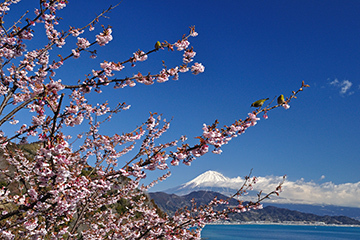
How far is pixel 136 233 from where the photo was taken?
15.6ft

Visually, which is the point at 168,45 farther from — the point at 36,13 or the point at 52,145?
the point at 36,13

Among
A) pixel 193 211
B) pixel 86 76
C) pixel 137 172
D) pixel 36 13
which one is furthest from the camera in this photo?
pixel 193 211

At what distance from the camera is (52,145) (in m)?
2.44

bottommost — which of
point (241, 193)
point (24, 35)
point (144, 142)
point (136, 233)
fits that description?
point (136, 233)

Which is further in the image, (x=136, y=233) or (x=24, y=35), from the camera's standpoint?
(x=136, y=233)

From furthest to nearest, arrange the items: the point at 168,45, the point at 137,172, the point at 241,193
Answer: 1. the point at 241,193
2. the point at 168,45
3. the point at 137,172

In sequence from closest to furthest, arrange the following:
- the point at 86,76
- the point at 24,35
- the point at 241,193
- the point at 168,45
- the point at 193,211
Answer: the point at 86,76, the point at 168,45, the point at 24,35, the point at 241,193, the point at 193,211

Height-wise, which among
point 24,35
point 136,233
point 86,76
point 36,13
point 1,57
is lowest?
point 136,233

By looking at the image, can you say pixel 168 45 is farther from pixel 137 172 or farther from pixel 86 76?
pixel 137 172

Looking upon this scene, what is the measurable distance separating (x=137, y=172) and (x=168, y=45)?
1921mm

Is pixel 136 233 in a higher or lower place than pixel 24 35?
lower

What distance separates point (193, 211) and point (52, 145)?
4379mm

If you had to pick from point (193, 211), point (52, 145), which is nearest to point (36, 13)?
point (52, 145)

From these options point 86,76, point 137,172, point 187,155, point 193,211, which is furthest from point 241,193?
point 86,76
